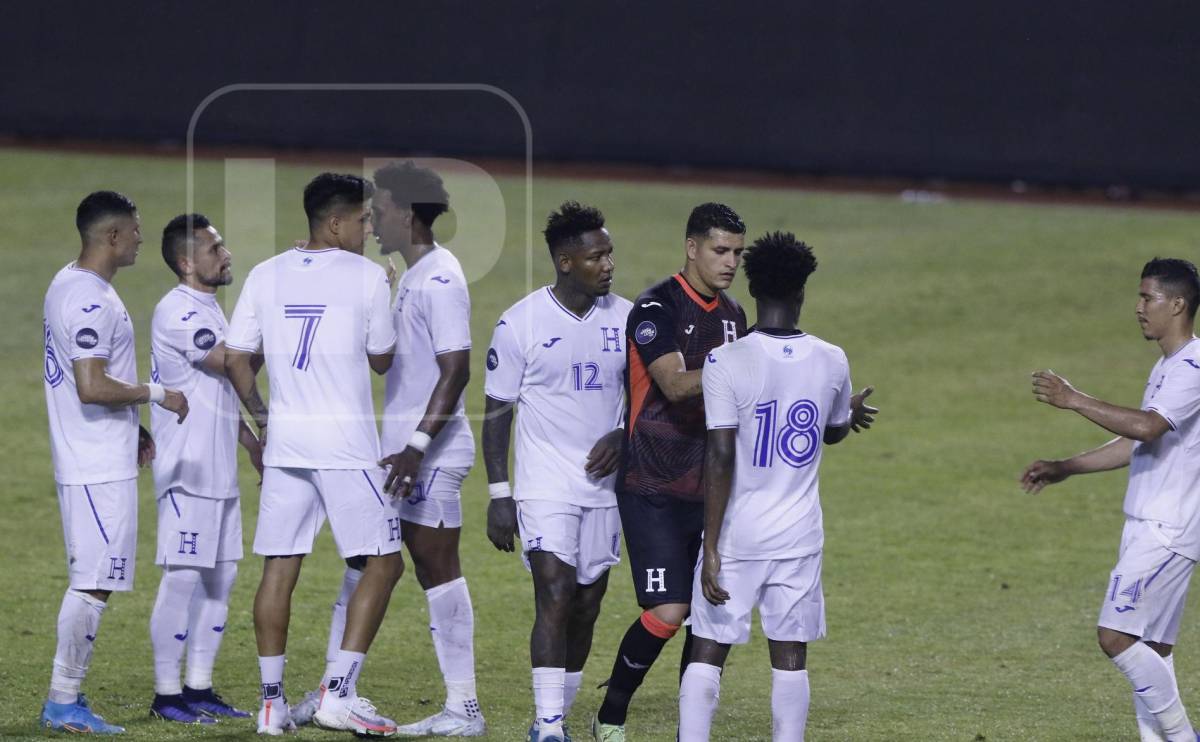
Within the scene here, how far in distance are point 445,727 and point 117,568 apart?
1.59 m

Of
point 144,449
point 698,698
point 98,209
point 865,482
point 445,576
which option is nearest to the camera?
point 698,698

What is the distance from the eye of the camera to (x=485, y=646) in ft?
28.4

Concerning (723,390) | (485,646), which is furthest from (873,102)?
(723,390)

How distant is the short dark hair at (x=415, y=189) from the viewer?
6855 millimetres

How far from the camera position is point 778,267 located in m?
5.68

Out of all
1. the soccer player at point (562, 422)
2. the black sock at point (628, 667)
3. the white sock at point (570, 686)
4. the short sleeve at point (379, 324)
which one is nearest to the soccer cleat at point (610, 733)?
the black sock at point (628, 667)

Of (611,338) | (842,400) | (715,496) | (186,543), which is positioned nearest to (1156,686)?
(842,400)

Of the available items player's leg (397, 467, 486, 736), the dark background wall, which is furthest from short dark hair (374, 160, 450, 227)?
the dark background wall

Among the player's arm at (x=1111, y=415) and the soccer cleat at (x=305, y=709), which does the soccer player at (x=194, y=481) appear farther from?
the player's arm at (x=1111, y=415)

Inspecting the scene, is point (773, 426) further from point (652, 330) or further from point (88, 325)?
point (88, 325)

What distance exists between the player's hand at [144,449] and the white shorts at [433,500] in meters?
1.23

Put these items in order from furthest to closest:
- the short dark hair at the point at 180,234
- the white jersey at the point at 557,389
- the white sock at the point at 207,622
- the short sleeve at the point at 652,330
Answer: the short dark hair at the point at 180,234, the white sock at the point at 207,622, the white jersey at the point at 557,389, the short sleeve at the point at 652,330

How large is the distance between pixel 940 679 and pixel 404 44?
17.3m

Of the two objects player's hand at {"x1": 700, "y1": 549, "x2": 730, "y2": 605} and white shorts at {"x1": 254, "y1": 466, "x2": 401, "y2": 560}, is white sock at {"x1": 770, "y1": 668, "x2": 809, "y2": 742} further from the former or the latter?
white shorts at {"x1": 254, "y1": 466, "x2": 401, "y2": 560}
